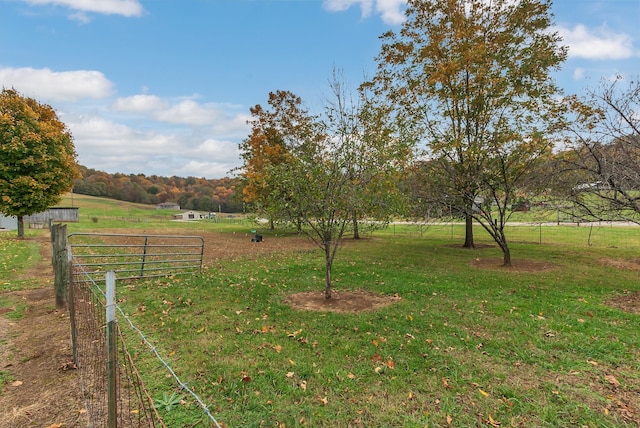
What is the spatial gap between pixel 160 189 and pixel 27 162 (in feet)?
267

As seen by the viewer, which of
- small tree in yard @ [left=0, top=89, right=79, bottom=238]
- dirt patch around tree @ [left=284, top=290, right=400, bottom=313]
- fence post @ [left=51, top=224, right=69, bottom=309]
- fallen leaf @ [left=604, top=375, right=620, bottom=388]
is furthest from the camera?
small tree in yard @ [left=0, top=89, right=79, bottom=238]

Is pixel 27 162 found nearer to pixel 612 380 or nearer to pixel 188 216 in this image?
pixel 612 380

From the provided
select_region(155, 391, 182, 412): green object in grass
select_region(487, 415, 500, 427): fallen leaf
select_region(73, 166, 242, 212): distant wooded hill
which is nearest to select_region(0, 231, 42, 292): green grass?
select_region(155, 391, 182, 412): green object in grass

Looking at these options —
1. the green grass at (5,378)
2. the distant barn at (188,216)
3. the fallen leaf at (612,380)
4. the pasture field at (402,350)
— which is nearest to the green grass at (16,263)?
the pasture field at (402,350)

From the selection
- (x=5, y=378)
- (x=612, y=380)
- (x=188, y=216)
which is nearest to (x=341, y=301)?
(x=612, y=380)

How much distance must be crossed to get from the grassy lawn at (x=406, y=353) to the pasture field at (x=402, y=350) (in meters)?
0.02

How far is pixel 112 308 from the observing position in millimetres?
2170

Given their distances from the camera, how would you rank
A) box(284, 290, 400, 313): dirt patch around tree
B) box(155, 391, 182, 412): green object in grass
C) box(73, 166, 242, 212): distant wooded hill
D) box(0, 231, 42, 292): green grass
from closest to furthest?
1. box(155, 391, 182, 412): green object in grass
2. box(284, 290, 400, 313): dirt patch around tree
3. box(0, 231, 42, 292): green grass
4. box(73, 166, 242, 212): distant wooded hill

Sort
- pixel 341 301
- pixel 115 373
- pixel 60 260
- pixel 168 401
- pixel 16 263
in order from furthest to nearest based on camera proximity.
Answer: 1. pixel 16 263
2. pixel 341 301
3. pixel 60 260
4. pixel 168 401
5. pixel 115 373

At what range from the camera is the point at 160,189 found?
92.6 m

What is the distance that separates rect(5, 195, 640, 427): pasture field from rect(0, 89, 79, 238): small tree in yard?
522 inches

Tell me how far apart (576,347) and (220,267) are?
922 cm

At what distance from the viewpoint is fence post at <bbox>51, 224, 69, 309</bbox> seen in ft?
20.9

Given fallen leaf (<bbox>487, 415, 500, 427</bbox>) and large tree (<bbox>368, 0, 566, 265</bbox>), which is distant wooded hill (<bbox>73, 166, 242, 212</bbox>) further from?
fallen leaf (<bbox>487, 415, 500, 427</bbox>)
